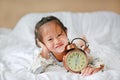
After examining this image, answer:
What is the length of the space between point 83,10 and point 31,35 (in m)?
0.50

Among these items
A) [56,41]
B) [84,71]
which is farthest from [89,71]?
[56,41]

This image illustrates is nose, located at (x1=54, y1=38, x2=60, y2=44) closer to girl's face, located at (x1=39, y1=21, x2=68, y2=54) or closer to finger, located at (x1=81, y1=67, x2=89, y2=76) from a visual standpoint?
girl's face, located at (x1=39, y1=21, x2=68, y2=54)

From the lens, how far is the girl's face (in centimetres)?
124

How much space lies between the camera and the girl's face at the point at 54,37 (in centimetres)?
124

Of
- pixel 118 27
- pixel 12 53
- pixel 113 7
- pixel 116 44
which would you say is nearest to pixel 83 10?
pixel 113 7

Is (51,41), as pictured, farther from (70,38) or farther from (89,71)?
(89,71)

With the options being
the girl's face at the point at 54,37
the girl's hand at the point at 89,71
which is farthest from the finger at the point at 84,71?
the girl's face at the point at 54,37

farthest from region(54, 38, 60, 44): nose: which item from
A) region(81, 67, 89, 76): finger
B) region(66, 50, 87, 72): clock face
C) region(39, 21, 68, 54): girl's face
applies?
region(81, 67, 89, 76): finger

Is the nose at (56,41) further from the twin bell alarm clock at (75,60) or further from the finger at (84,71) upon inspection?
the finger at (84,71)

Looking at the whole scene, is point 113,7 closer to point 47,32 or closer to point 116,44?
point 116,44

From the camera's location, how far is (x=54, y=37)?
4.17ft

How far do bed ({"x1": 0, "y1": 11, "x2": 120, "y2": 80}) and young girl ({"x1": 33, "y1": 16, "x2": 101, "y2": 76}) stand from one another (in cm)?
4

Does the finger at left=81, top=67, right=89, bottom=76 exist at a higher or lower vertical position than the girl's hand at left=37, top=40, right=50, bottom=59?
lower

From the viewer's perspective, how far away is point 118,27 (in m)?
1.53
